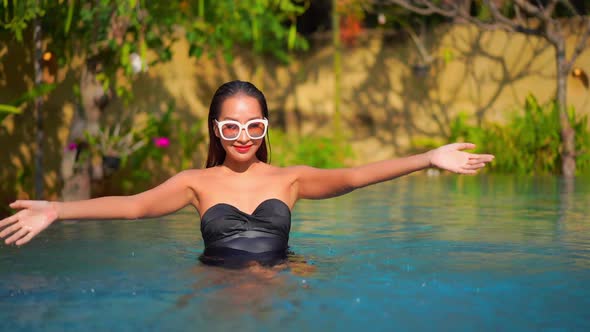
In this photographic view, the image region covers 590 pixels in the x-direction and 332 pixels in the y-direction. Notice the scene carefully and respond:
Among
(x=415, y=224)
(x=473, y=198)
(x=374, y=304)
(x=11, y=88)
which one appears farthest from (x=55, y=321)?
(x=11, y=88)

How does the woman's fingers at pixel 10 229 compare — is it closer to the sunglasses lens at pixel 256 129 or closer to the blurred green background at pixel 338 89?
the sunglasses lens at pixel 256 129

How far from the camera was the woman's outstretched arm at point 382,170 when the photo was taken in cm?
459

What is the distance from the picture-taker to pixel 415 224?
8.45 meters

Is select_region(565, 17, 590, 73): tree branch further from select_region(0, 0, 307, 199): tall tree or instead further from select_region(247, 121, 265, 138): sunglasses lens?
select_region(247, 121, 265, 138): sunglasses lens

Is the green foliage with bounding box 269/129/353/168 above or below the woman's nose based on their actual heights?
below

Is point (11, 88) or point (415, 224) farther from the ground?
point (11, 88)

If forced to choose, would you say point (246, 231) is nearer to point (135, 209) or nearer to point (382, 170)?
point (135, 209)

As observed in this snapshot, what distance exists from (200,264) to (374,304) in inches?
61.4

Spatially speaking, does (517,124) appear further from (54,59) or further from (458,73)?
(54,59)

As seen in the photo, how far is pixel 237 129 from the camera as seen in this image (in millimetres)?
5199

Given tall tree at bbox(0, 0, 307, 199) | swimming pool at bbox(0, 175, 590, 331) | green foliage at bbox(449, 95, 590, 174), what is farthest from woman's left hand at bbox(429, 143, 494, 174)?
green foliage at bbox(449, 95, 590, 174)

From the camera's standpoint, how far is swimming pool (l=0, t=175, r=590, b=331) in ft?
13.2

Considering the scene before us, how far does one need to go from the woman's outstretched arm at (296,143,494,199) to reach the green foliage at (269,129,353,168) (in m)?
10.9

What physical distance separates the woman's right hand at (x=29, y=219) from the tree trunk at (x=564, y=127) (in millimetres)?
12696
